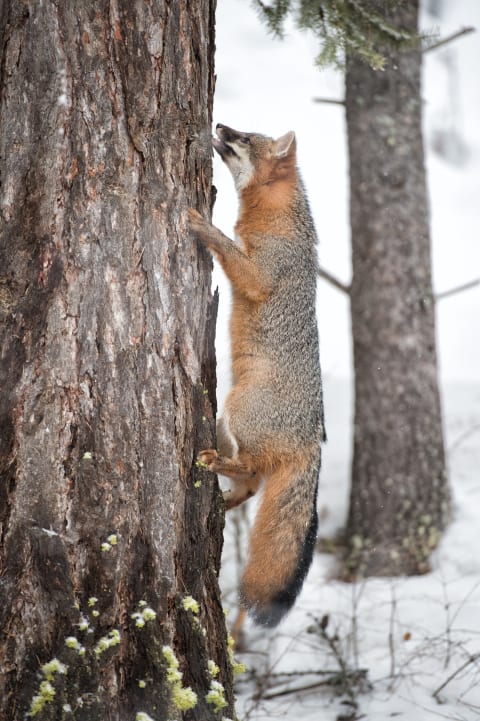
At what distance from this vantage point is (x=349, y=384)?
974 cm

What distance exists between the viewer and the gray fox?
3285mm

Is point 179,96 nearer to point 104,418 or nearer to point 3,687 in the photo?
point 104,418

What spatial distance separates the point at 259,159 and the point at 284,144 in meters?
0.16

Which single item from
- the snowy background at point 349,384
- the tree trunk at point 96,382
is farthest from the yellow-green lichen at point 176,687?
the snowy background at point 349,384

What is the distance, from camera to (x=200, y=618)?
2707 millimetres

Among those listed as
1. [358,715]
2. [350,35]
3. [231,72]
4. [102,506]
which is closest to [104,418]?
[102,506]

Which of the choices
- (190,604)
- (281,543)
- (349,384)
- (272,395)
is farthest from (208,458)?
(349,384)

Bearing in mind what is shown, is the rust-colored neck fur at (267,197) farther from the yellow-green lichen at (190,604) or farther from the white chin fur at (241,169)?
the yellow-green lichen at (190,604)

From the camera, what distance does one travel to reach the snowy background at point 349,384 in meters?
3.97

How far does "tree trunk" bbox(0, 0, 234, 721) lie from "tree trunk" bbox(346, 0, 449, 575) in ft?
11.5

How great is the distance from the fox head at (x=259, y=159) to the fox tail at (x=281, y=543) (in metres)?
1.64

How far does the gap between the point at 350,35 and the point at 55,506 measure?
2.79 meters

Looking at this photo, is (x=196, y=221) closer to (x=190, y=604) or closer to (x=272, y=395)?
(x=272, y=395)

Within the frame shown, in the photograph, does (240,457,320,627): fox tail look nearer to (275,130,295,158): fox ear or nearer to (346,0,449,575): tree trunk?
(275,130,295,158): fox ear
